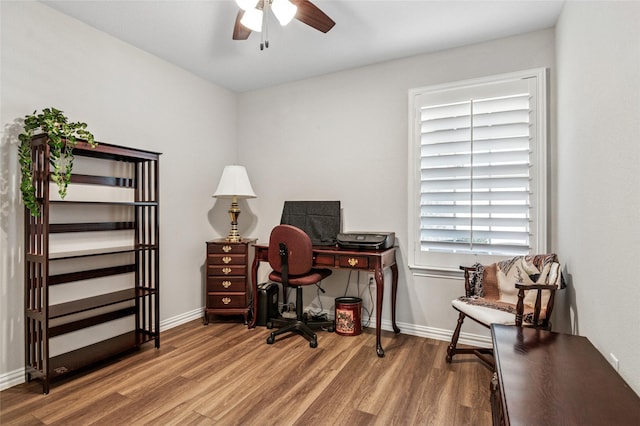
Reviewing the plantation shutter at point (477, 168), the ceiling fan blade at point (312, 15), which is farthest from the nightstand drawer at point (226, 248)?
the ceiling fan blade at point (312, 15)

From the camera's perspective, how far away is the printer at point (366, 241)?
2867mm

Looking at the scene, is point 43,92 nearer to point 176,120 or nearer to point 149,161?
point 149,161

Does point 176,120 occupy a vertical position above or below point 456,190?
above

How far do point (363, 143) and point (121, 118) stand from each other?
2.18m

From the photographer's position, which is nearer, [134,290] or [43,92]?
[43,92]

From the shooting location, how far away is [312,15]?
2.10m

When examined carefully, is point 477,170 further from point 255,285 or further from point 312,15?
point 255,285

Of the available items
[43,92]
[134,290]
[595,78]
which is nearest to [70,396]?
[134,290]

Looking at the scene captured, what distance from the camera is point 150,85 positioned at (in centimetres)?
317

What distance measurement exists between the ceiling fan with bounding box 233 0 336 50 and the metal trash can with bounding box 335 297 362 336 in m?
2.24

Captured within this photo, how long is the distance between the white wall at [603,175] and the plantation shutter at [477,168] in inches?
16.0

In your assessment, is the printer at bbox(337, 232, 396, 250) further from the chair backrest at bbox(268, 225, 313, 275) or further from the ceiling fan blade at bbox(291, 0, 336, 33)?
the ceiling fan blade at bbox(291, 0, 336, 33)

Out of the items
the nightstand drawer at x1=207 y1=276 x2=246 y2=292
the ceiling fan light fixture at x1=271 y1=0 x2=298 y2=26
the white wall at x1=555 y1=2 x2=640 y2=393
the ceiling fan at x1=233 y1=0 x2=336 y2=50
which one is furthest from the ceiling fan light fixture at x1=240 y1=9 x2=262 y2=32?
the nightstand drawer at x1=207 y1=276 x2=246 y2=292

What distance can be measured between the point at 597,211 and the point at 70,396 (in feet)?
10.1
